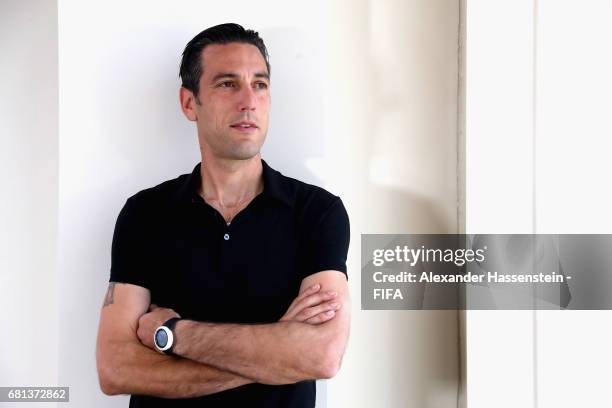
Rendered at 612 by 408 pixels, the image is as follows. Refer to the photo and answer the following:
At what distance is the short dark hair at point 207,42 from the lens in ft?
6.80

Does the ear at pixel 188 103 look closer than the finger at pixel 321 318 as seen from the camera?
No

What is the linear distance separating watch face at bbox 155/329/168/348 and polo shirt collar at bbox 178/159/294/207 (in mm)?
451

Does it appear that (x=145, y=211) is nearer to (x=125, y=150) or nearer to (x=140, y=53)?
(x=125, y=150)

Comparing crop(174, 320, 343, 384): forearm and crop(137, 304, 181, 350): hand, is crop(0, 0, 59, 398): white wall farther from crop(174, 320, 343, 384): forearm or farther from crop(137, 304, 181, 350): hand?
crop(174, 320, 343, 384): forearm

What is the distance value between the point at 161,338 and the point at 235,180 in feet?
1.86

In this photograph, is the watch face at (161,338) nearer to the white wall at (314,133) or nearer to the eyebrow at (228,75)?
the white wall at (314,133)

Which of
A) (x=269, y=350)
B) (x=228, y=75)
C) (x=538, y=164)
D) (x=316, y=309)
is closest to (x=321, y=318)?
(x=316, y=309)

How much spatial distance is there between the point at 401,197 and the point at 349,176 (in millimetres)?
216

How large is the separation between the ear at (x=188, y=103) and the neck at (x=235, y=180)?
0.16m

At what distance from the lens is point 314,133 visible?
227cm

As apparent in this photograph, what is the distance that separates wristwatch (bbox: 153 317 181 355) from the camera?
1.86 metres

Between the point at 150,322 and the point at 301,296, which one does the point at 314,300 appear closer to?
the point at 301,296

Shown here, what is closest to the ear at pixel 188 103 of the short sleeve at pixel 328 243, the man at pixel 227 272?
the man at pixel 227 272

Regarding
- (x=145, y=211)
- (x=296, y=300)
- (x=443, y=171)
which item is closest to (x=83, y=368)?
(x=145, y=211)
